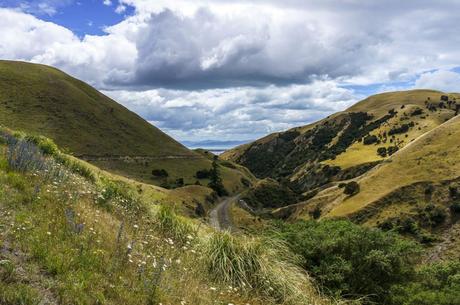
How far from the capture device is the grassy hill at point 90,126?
126 metres

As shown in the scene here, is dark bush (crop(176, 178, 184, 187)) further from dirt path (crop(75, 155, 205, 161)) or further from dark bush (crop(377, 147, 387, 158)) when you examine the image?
dark bush (crop(377, 147, 387, 158))

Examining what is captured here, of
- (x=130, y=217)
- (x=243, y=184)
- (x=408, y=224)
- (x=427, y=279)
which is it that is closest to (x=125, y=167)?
(x=243, y=184)

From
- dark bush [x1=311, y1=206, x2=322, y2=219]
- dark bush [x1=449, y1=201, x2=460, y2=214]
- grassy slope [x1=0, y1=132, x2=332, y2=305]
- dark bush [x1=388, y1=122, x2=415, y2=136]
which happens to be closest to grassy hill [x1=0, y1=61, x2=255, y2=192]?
dark bush [x1=311, y1=206, x2=322, y2=219]

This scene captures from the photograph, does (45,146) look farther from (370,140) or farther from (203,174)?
(370,140)

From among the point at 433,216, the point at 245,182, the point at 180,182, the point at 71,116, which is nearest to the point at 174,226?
the point at 433,216

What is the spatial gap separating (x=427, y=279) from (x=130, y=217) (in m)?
20.2

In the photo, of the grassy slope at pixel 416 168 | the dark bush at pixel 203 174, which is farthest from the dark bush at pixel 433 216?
the dark bush at pixel 203 174

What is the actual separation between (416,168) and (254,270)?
307 ft

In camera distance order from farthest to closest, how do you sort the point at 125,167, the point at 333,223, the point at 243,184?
the point at 243,184
the point at 125,167
the point at 333,223

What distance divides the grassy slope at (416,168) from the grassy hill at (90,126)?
52458 millimetres

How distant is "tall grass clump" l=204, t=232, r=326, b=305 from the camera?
28.5 feet

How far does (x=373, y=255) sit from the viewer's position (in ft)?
49.8

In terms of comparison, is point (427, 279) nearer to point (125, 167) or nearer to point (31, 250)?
point (31, 250)

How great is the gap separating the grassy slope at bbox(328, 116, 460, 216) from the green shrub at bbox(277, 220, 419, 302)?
2825 inches
